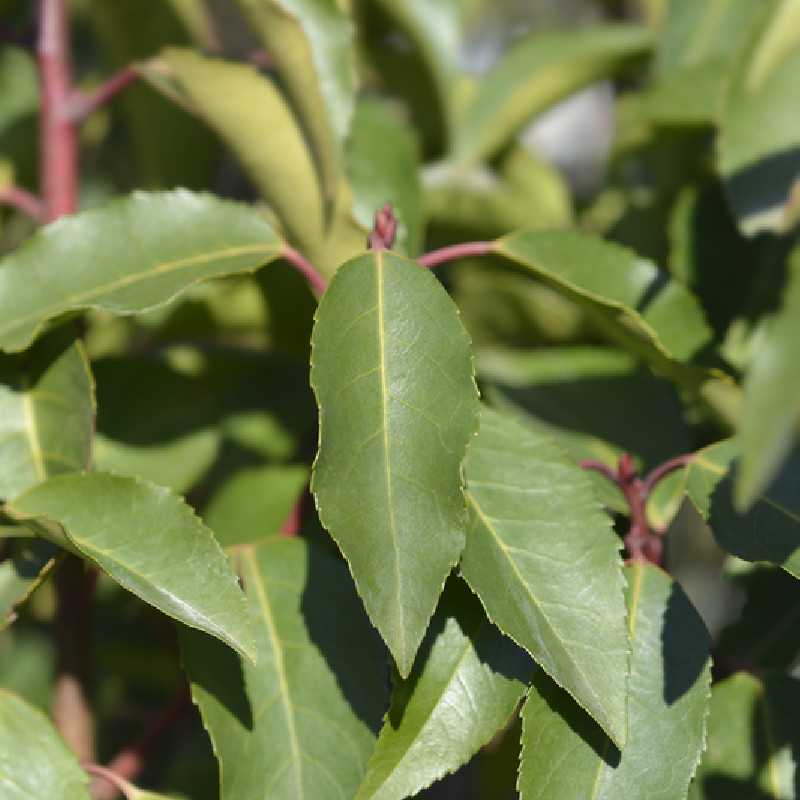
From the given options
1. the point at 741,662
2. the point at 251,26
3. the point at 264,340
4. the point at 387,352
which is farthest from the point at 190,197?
the point at 741,662

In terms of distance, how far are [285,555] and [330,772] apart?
175 mm

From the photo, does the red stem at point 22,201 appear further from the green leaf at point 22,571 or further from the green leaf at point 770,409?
the green leaf at point 770,409

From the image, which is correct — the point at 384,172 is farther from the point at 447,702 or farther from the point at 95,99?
the point at 447,702

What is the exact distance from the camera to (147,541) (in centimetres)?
79

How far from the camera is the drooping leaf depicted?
1191mm

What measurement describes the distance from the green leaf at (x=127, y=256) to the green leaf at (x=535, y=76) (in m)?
0.49

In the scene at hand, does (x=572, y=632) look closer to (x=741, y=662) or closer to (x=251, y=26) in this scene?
(x=741, y=662)

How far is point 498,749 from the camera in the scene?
4.56 ft

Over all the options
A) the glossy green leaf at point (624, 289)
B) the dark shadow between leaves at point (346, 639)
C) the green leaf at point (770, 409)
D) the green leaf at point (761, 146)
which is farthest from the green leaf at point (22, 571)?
the green leaf at point (761, 146)

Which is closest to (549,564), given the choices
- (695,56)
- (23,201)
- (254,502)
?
(254,502)

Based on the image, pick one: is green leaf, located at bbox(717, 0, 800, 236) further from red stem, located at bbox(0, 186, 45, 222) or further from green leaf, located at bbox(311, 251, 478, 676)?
red stem, located at bbox(0, 186, 45, 222)

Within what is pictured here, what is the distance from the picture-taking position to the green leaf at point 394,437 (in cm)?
73

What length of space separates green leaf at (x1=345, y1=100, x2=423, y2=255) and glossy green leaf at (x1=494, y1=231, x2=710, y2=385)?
156mm

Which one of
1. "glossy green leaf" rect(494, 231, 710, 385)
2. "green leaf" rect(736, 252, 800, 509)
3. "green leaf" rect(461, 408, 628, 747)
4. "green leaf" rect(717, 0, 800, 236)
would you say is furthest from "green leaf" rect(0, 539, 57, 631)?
"green leaf" rect(717, 0, 800, 236)
